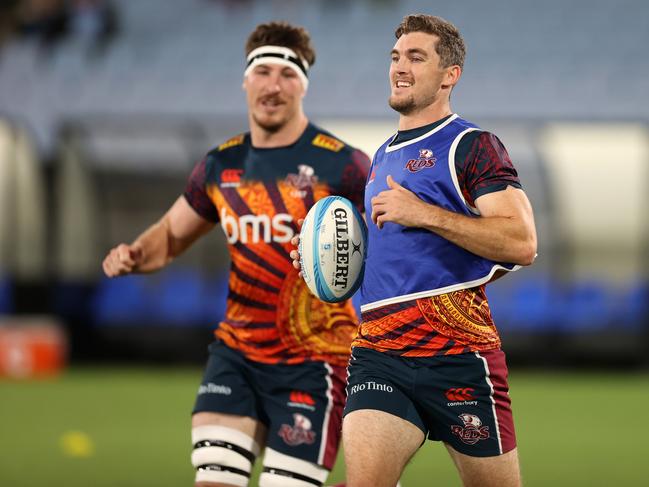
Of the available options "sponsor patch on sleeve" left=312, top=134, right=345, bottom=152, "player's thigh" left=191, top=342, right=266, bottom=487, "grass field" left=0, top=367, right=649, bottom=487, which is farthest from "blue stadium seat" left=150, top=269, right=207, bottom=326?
"player's thigh" left=191, top=342, right=266, bottom=487

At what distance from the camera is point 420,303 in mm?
4770

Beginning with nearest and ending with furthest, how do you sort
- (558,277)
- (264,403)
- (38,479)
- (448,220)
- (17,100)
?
(448,220) < (264,403) < (38,479) < (558,277) < (17,100)

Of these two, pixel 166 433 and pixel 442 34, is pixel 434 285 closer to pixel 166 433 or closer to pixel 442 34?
pixel 442 34

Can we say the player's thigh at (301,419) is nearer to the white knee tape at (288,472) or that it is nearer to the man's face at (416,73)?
the white knee tape at (288,472)

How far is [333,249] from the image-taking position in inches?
197

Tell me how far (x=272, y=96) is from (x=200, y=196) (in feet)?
2.05

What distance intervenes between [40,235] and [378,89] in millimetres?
6597

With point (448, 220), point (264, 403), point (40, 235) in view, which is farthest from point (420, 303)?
point (40, 235)

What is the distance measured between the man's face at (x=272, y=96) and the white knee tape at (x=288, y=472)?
1.61m

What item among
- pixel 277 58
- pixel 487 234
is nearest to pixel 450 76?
pixel 487 234

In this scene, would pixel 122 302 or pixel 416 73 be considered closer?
pixel 416 73

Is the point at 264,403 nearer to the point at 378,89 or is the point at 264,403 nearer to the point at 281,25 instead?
the point at 281,25

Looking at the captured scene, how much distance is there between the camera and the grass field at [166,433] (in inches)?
337

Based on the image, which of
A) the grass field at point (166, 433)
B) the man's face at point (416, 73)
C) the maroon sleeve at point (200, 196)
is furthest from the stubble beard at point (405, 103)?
the grass field at point (166, 433)
